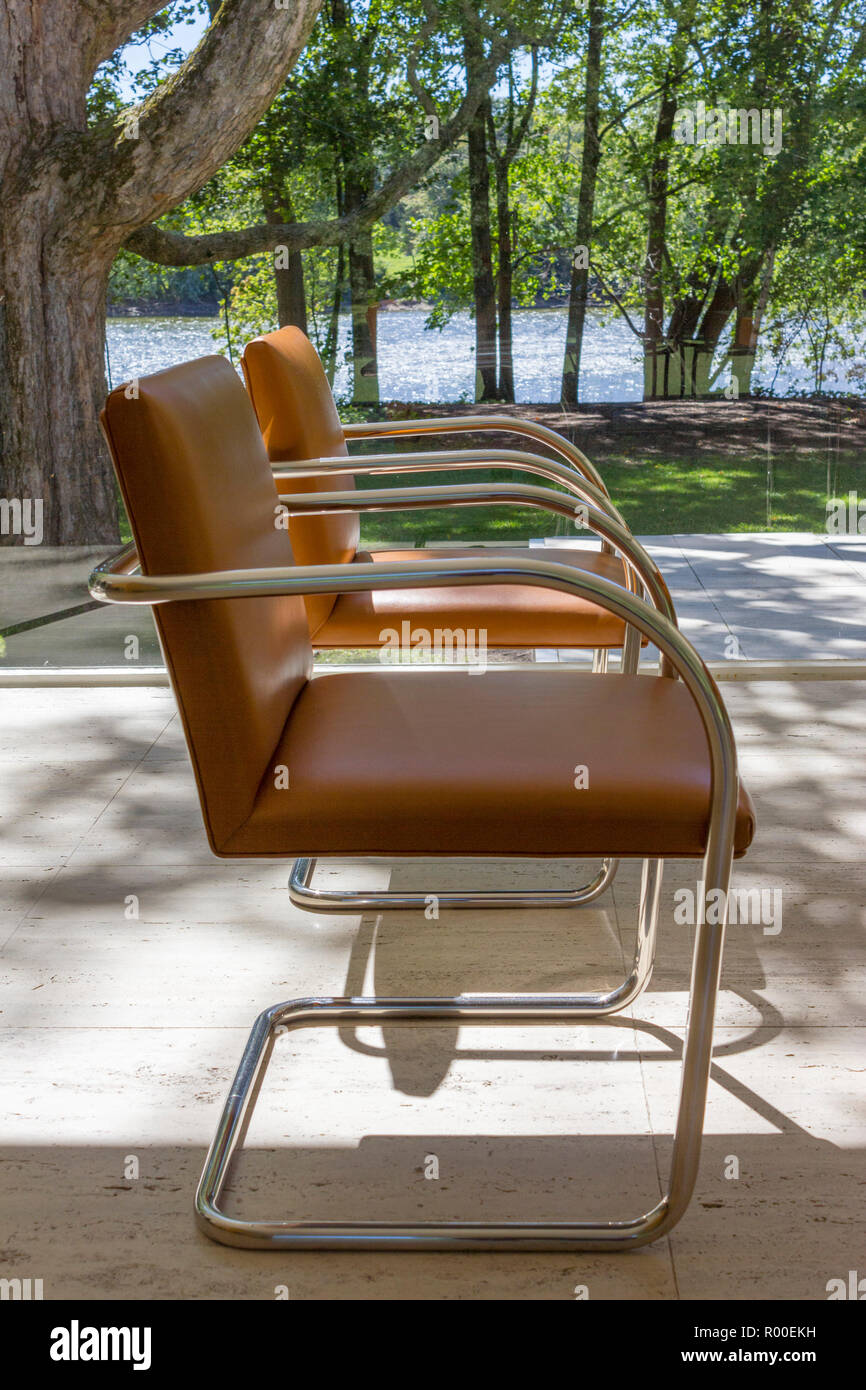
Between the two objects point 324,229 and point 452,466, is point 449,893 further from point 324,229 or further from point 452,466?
point 324,229

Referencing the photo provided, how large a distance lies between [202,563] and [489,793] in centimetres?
36

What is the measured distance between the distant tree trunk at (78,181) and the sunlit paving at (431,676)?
0.01 meters

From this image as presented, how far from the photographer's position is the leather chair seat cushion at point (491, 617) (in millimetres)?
2049

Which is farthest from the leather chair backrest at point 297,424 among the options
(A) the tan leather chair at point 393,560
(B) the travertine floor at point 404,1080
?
(B) the travertine floor at point 404,1080

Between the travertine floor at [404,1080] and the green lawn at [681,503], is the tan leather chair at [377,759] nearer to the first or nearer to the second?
the travertine floor at [404,1080]

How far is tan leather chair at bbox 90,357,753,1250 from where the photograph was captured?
126 centimetres

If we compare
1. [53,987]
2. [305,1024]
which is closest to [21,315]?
[53,987]

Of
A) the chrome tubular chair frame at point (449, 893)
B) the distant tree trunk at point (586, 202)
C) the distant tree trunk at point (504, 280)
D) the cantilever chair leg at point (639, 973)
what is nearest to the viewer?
the cantilever chair leg at point (639, 973)

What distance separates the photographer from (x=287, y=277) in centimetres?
310

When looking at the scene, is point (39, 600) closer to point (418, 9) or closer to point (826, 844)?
point (418, 9)

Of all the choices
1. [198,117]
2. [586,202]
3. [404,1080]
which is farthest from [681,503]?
[404,1080]

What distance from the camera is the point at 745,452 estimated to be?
317 cm

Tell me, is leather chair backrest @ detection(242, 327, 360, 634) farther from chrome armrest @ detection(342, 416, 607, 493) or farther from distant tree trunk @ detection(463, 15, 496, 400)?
distant tree trunk @ detection(463, 15, 496, 400)

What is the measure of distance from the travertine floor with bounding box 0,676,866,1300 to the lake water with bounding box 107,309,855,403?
117 centimetres
